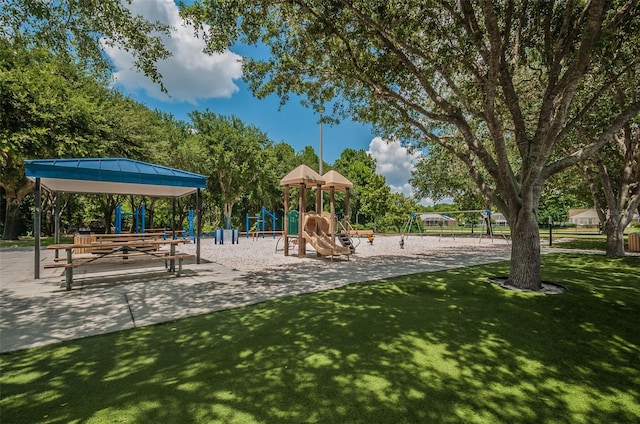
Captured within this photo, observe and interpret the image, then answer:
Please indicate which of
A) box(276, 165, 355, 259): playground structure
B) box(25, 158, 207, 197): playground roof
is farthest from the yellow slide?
box(25, 158, 207, 197): playground roof

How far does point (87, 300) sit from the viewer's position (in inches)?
243

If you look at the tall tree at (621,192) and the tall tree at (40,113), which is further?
the tall tree at (40,113)

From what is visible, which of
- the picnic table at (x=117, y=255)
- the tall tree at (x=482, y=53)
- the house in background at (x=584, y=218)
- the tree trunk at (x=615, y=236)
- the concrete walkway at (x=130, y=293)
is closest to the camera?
the concrete walkway at (x=130, y=293)

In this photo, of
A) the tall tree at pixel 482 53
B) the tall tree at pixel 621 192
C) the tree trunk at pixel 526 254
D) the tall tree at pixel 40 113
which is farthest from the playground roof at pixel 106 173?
the tall tree at pixel 621 192

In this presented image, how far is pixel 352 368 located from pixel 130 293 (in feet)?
18.2

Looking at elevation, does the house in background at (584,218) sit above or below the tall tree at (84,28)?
below

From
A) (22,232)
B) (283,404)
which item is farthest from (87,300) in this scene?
(22,232)

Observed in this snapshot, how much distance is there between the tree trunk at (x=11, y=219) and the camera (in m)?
20.0

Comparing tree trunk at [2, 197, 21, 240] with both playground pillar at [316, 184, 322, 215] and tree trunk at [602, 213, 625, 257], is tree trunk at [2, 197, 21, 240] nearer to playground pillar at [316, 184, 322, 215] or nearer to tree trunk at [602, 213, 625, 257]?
playground pillar at [316, 184, 322, 215]

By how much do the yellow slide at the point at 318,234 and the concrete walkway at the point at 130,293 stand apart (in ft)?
6.53

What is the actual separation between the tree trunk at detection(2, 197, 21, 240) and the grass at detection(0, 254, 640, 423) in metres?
22.7

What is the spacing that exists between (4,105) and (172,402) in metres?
18.5

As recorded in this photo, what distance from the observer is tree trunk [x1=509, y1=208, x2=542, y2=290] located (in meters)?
6.73

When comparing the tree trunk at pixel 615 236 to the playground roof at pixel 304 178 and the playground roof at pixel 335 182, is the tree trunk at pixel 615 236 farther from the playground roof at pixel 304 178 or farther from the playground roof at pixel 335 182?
the playground roof at pixel 304 178
